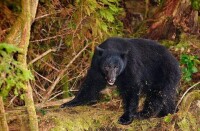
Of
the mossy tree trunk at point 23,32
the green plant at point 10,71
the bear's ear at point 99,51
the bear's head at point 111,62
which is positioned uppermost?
the mossy tree trunk at point 23,32

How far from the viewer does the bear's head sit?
21.0 ft

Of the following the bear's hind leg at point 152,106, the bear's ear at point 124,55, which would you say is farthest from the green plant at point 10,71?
the bear's hind leg at point 152,106

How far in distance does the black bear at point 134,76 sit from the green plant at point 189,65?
1.52 meters

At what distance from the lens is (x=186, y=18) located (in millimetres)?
9258

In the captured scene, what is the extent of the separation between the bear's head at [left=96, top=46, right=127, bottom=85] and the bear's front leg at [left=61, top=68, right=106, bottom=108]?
269mm

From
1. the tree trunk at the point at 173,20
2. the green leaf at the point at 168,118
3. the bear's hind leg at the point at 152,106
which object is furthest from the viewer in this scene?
the tree trunk at the point at 173,20

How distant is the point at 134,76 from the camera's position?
6.50 m

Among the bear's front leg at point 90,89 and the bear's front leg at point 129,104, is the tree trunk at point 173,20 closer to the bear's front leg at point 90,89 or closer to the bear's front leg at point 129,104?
the bear's front leg at point 90,89

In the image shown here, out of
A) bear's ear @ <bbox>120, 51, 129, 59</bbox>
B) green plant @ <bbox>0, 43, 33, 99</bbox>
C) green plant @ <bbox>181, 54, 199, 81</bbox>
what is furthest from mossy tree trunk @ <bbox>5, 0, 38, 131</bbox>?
green plant @ <bbox>181, 54, 199, 81</bbox>

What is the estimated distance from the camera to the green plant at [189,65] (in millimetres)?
8445

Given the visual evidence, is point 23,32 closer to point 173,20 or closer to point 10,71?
point 10,71

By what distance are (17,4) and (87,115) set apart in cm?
185

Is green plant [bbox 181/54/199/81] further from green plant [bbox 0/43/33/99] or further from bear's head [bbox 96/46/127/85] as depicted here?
green plant [bbox 0/43/33/99]

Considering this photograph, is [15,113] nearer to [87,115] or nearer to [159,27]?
[87,115]
